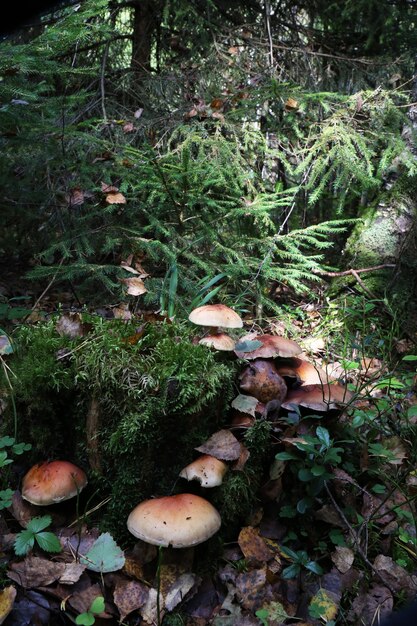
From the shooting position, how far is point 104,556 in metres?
2.22

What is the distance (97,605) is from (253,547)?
33.1 inches

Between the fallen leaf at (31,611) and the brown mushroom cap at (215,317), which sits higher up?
the brown mushroom cap at (215,317)

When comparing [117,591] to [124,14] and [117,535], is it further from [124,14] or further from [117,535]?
[124,14]

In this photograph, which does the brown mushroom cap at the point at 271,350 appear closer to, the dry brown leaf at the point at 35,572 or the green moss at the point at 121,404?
the green moss at the point at 121,404

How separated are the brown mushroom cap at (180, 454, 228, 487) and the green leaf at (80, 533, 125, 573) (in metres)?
0.47

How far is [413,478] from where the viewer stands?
281 cm

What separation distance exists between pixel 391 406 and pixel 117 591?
194cm

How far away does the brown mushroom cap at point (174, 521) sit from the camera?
2.03 metres

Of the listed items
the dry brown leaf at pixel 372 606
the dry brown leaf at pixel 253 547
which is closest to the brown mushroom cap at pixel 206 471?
the dry brown leaf at pixel 253 547

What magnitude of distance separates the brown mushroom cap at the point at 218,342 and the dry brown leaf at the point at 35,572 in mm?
1306

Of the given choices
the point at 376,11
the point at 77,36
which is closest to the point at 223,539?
the point at 77,36

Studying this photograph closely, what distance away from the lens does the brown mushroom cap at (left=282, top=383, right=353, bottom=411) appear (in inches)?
100

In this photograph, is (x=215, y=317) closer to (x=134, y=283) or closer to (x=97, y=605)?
(x=134, y=283)

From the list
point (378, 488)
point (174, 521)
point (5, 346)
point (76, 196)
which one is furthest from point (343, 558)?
point (76, 196)
